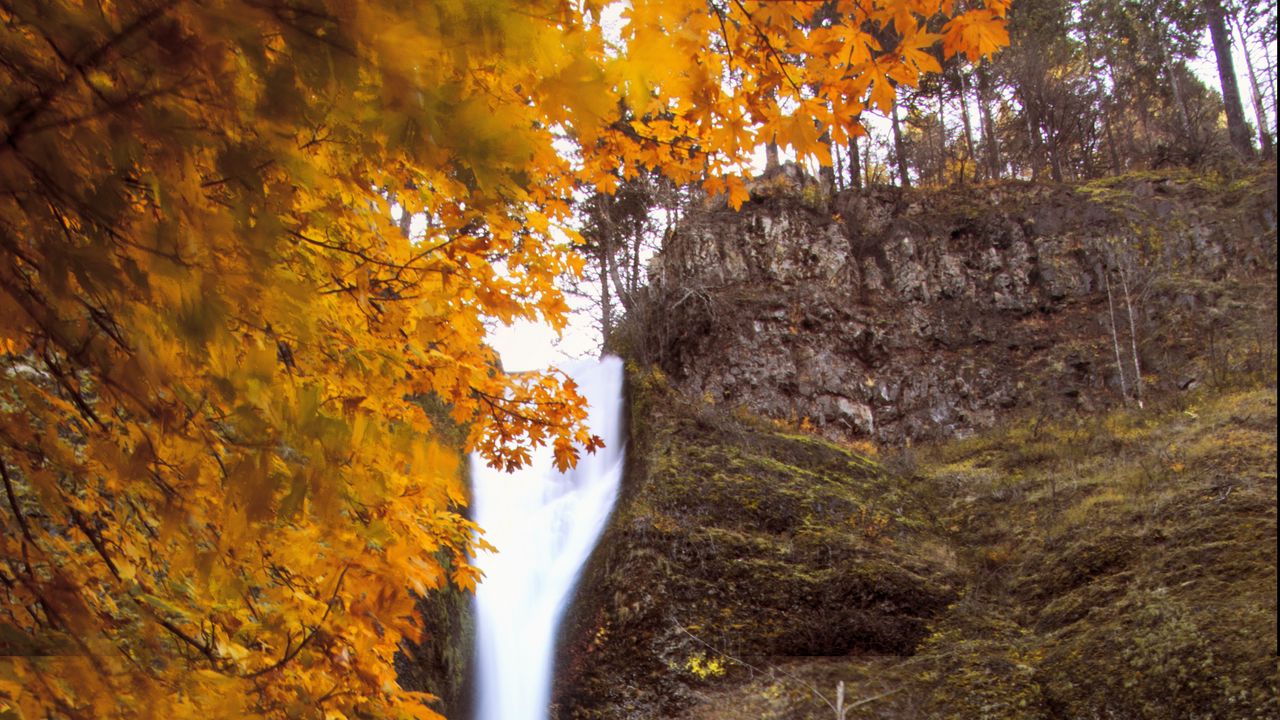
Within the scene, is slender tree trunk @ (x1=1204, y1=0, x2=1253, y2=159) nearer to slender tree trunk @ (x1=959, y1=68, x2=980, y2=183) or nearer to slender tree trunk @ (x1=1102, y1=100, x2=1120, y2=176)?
slender tree trunk @ (x1=1102, y1=100, x2=1120, y2=176)

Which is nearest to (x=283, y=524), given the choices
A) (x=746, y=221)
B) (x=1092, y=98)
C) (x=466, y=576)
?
(x=466, y=576)

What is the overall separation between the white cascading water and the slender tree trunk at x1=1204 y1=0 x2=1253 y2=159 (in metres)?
14.0

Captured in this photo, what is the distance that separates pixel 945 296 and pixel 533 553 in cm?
927

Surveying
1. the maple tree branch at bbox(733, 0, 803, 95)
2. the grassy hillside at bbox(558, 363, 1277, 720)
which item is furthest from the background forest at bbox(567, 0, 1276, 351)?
the maple tree branch at bbox(733, 0, 803, 95)

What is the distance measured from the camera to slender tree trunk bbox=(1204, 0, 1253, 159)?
16109mm

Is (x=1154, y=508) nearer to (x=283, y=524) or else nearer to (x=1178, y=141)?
(x=283, y=524)

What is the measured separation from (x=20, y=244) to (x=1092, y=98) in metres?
20.8

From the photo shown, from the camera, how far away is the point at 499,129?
1324 mm

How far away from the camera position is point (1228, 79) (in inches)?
654

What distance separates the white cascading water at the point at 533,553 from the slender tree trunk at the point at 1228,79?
14.0 meters

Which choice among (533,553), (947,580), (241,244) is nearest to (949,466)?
(947,580)

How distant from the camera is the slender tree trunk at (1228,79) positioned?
52.9ft

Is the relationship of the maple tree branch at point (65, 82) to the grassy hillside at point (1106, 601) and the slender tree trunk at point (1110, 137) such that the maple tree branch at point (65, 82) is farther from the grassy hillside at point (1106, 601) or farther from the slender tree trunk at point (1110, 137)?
the slender tree trunk at point (1110, 137)

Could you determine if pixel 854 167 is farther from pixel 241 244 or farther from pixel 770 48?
pixel 241 244
